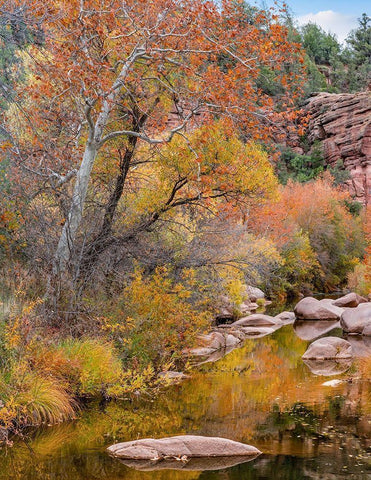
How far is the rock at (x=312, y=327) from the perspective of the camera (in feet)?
71.1

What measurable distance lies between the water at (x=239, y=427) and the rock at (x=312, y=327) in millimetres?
7153

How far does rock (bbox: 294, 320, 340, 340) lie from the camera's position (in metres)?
21.7

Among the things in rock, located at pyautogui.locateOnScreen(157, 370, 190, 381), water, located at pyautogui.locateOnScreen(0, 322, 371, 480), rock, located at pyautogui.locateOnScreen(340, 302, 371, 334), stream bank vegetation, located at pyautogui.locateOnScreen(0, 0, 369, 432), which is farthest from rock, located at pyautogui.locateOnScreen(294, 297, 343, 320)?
rock, located at pyautogui.locateOnScreen(157, 370, 190, 381)

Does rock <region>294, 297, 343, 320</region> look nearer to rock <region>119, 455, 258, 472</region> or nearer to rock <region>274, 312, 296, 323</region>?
rock <region>274, 312, 296, 323</region>

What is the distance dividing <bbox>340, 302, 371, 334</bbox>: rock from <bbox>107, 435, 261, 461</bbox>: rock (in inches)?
571

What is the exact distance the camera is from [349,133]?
6253 centimetres

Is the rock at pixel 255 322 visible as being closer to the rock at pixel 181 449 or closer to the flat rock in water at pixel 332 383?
the flat rock in water at pixel 332 383

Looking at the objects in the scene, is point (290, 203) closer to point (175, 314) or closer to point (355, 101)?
point (355, 101)

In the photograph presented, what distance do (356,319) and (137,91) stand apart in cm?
1287

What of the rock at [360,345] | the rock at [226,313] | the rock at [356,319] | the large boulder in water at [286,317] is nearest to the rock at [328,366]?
the rock at [360,345]

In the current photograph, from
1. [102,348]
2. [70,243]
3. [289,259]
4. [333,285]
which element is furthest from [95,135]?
[333,285]

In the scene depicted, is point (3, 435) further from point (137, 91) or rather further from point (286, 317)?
point (286, 317)

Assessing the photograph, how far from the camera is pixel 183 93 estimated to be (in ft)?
44.4

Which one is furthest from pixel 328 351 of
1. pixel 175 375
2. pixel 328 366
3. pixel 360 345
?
pixel 175 375
